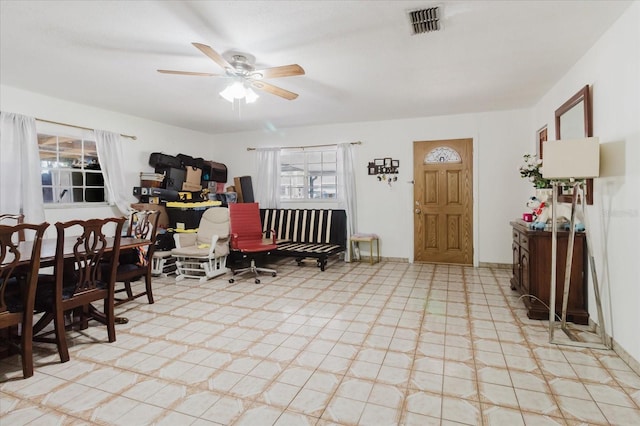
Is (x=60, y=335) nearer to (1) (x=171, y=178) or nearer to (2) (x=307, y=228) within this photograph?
(1) (x=171, y=178)

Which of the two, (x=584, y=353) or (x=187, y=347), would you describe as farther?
(x=187, y=347)

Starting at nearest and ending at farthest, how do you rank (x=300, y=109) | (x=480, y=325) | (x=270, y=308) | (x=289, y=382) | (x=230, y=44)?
(x=289, y=382) → (x=230, y=44) → (x=480, y=325) → (x=270, y=308) → (x=300, y=109)

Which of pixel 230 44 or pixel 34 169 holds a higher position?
pixel 230 44

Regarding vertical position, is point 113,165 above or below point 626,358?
above

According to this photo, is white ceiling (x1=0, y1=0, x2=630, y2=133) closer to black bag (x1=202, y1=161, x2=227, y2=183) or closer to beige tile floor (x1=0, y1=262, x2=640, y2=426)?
black bag (x1=202, y1=161, x2=227, y2=183)

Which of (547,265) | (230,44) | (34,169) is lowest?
(547,265)

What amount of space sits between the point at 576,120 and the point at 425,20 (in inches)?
73.0

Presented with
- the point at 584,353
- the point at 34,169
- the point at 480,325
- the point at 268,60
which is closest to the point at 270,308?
the point at 480,325

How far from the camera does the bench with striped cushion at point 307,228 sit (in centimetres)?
562

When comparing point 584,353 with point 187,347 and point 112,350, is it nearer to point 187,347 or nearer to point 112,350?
point 187,347

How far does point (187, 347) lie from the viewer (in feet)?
8.43

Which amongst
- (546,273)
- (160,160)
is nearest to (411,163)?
(546,273)

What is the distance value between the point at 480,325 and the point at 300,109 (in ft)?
11.7

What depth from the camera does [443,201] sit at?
5.41 m
